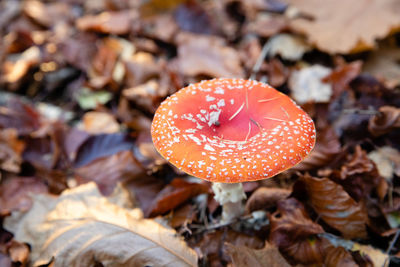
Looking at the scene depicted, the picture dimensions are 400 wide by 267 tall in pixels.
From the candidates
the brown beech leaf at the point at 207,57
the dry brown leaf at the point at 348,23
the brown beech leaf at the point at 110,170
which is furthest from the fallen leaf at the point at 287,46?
the brown beech leaf at the point at 110,170

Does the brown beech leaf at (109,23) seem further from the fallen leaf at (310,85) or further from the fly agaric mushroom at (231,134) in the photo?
the fly agaric mushroom at (231,134)

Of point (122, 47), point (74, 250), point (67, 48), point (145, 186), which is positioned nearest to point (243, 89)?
point (145, 186)

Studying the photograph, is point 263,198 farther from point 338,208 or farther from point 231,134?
point 231,134

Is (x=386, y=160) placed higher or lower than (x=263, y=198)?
higher

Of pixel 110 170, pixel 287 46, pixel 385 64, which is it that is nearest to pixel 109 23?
pixel 287 46

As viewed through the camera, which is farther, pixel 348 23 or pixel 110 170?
pixel 348 23

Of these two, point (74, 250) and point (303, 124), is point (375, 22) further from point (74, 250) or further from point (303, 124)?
point (74, 250)

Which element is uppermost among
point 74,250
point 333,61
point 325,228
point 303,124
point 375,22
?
point 375,22
